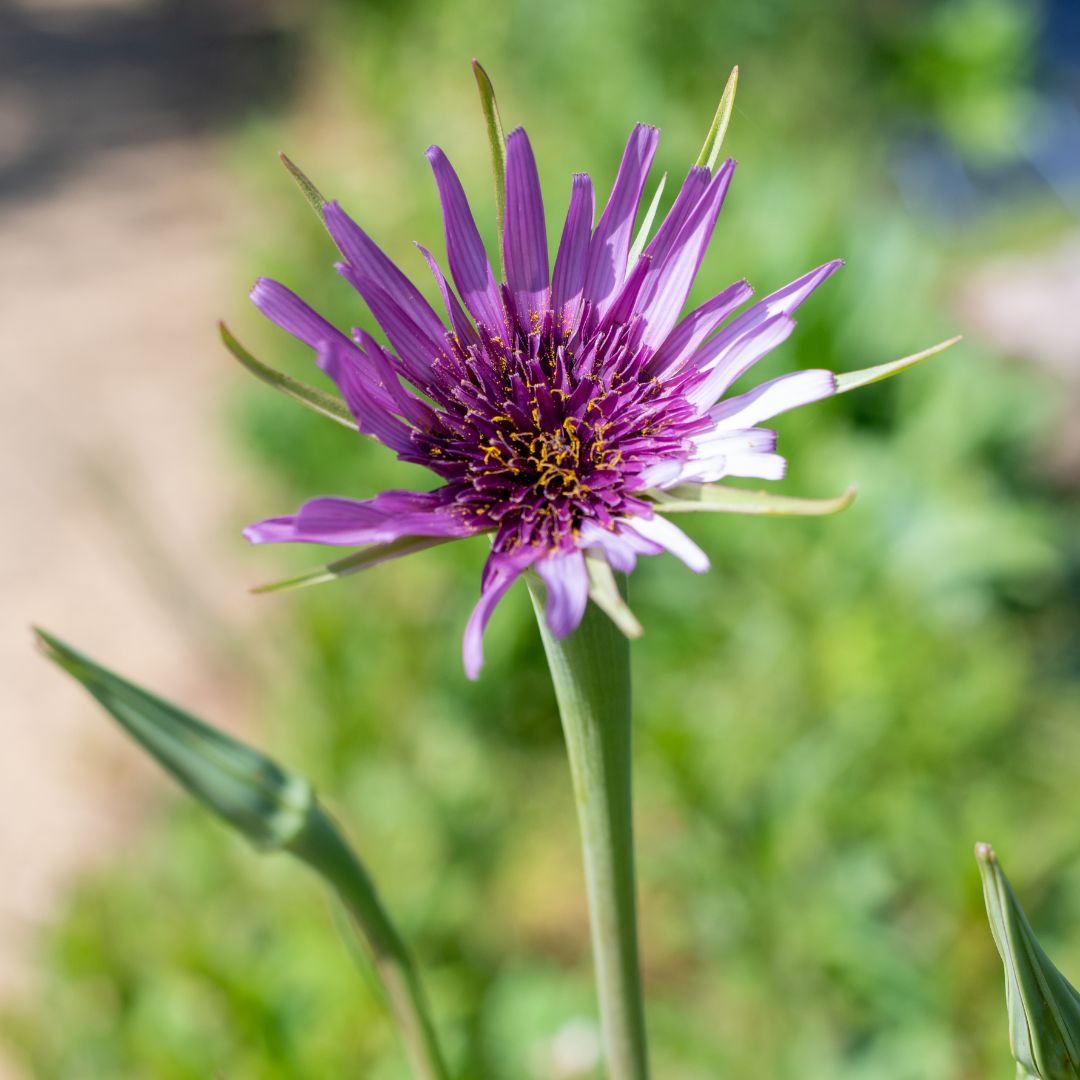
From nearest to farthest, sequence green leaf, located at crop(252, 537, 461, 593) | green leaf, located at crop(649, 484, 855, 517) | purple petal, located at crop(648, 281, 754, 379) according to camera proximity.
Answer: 1. green leaf, located at crop(649, 484, 855, 517)
2. green leaf, located at crop(252, 537, 461, 593)
3. purple petal, located at crop(648, 281, 754, 379)

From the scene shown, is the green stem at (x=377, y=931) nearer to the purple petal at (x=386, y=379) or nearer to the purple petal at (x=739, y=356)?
the purple petal at (x=386, y=379)

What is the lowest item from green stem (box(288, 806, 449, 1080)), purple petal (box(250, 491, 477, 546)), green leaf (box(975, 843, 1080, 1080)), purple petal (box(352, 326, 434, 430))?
green leaf (box(975, 843, 1080, 1080))

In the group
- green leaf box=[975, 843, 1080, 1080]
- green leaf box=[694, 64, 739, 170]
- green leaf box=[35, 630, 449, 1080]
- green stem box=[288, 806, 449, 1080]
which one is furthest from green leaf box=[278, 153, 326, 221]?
green leaf box=[975, 843, 1080, 1080]

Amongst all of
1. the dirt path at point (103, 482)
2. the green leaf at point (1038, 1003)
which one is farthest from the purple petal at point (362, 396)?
the dirt path at point (103, 482)

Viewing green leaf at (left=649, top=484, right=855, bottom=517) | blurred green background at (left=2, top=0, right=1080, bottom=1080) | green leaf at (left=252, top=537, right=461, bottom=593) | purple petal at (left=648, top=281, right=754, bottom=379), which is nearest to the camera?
green leaf at (left=649, top=484, right=855, bottom=517)

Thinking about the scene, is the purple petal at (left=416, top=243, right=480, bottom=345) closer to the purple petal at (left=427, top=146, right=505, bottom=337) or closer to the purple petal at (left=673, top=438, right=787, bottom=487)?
the purple petal at (left=427, top=146, right=505, bottom=337)

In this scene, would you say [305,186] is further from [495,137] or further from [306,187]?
[495,137]

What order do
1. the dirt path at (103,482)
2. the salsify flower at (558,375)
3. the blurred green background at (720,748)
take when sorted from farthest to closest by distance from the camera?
the dirt path at (103,482) → the blurred green background at (720,748) → the salsify flower at (558,375)
